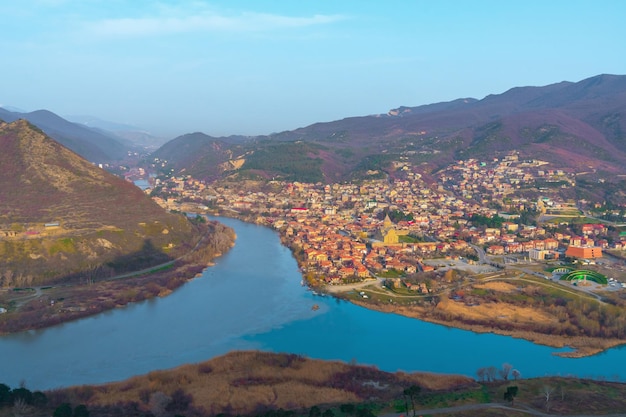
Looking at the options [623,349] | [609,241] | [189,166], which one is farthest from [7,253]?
[189,166]

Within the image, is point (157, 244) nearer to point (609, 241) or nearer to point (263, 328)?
point (263, 328)

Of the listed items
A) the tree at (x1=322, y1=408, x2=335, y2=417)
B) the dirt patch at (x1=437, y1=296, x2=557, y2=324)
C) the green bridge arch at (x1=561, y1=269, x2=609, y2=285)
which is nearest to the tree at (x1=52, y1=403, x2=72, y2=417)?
the tree at (x1=322, y1=408, x2=335, y2=417)

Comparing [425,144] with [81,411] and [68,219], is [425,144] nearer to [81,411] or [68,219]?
[68,219]

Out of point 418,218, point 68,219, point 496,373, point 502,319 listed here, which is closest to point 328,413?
point 496,373

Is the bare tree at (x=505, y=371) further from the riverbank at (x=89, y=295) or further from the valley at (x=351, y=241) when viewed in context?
the riverbank at (x=89, y=295)

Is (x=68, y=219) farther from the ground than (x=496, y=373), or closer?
farther from the ground

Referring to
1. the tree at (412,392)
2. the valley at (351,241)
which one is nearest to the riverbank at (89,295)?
the valley at (351,241)
